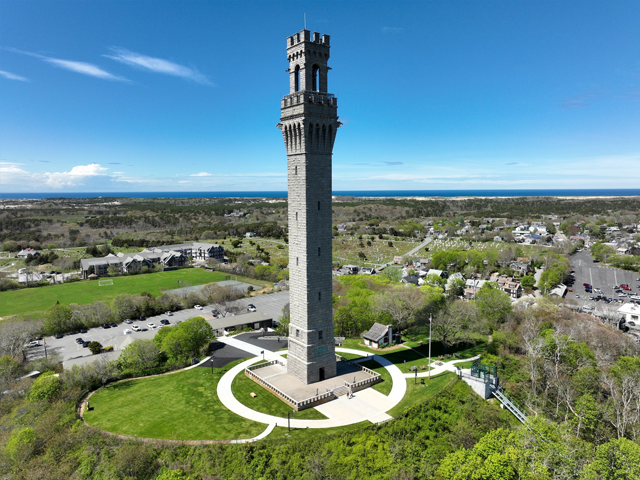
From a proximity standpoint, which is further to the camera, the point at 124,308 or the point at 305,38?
the point at 124,308

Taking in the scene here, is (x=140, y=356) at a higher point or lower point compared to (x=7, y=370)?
lower

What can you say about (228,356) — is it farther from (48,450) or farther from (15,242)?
(15,242)

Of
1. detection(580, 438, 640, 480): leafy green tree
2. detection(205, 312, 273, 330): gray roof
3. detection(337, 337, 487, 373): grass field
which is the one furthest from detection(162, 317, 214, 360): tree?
detection(580, 438, 640, 480): leafy green tree

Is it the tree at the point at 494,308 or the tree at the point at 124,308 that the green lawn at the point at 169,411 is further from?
the tree at the point at 494,308

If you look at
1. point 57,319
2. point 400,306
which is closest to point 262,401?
point 400,306

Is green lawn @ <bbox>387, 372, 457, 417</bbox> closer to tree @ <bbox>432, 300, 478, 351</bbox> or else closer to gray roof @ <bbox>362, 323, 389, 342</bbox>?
tree @ <bbox>432, 300, 478, 351</bbox>

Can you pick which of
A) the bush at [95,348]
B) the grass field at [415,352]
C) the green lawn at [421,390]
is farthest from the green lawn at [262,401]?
the bush at [95,348]

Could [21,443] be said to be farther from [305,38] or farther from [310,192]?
[305,38]
